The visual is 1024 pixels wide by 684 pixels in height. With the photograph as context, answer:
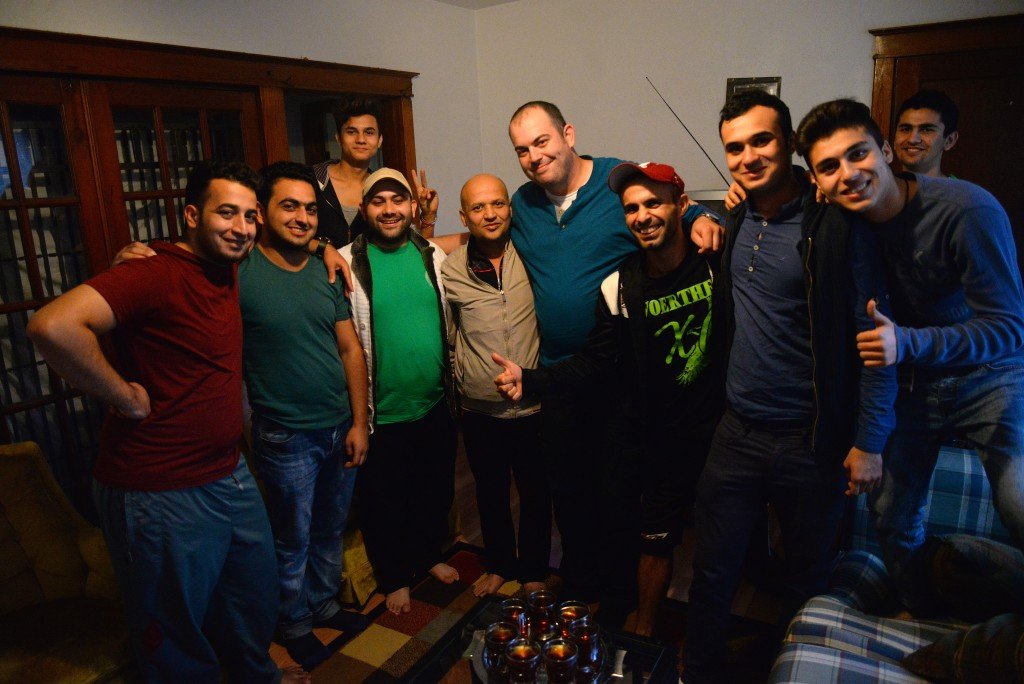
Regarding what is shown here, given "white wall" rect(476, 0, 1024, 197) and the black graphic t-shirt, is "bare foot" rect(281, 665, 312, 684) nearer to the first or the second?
the black graphic t-shirt

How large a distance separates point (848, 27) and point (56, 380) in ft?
14.4

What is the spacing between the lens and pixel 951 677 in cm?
133

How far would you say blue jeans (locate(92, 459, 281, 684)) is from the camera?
1670 mm

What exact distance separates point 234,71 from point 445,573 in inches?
100

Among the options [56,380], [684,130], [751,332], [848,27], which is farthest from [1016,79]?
[56,380]

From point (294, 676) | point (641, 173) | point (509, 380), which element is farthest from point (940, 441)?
point (294, 676)

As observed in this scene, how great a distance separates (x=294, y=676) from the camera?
6.89 feet

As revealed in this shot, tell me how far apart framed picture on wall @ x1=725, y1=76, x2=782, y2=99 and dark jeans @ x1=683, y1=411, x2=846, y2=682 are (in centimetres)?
297

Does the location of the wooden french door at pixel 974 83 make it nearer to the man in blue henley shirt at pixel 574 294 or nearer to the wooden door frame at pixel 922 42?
the wooden door frame at pixel 922 42

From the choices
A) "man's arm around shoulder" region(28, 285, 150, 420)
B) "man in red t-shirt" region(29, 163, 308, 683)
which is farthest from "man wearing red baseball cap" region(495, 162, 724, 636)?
"man's arm around shoulder" region(28, 285, 150, 420)

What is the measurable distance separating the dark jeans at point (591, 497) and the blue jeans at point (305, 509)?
2.39ft

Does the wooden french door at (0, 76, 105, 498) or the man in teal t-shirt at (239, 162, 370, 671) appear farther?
the wooden french door at (0, 76, 105, 498)

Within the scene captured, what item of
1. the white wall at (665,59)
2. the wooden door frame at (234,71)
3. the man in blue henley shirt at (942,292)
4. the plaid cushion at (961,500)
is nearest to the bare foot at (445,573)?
the plaid cushion at (961,500)

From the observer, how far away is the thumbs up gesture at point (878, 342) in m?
1.42
